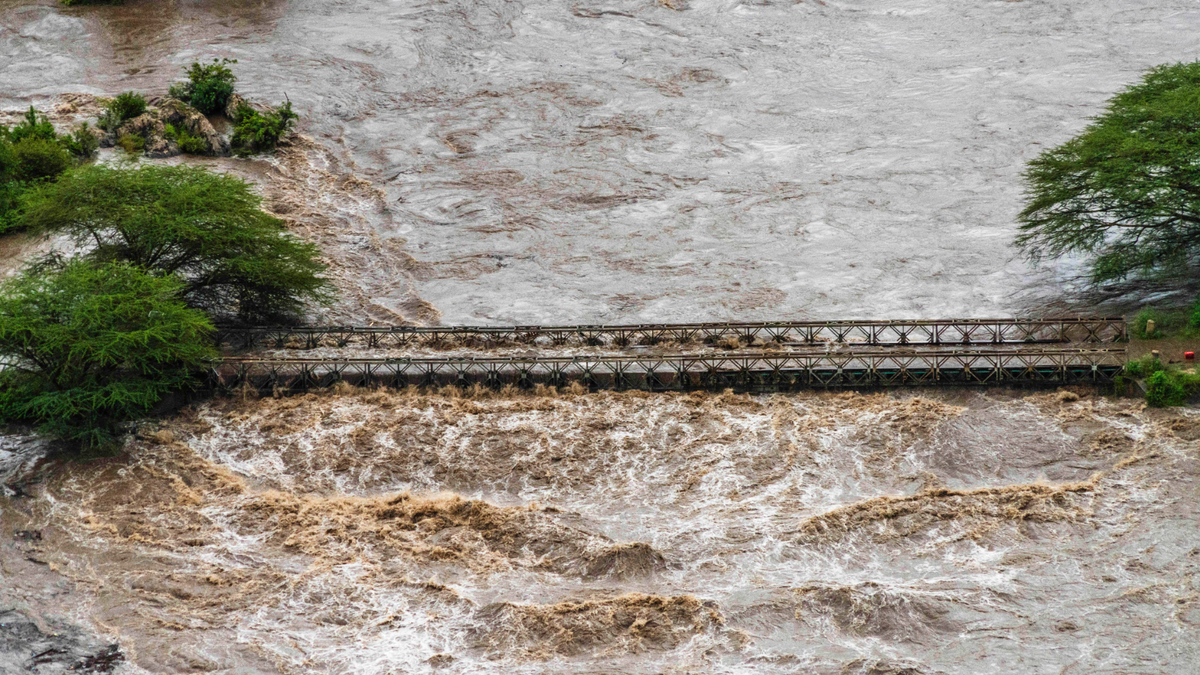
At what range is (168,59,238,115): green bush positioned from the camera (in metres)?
66.1

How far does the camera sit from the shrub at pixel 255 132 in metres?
62.8

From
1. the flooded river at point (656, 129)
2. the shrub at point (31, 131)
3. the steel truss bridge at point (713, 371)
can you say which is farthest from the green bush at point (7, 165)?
the steel truss bridge at point (713, 371)

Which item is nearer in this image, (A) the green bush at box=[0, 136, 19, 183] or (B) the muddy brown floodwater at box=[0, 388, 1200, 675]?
(B) the muddy brown floodwater at box=[0, 388, 1200, 675]

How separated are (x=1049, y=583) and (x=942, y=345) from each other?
42.2ft

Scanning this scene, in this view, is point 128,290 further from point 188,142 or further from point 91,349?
point 188,142

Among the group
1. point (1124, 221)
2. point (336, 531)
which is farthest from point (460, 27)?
point (336, 531)

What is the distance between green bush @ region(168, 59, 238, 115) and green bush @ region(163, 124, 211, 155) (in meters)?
4.14

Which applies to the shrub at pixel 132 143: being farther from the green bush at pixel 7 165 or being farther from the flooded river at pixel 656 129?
the flooded river at pixel 656 129

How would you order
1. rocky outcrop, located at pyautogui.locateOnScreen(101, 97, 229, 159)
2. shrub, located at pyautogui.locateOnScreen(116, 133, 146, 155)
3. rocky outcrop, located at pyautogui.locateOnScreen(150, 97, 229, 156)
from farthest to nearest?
rocky outcrop, located at pyautogui.locateOnScreen(150, 97, 229, 156)
rocky outcrop, located at pyautogui.locateOnScreen(101, 97, 229, 159)
shrub, located at pyautogui.locateOnScreen(116, 133, 146, 155)

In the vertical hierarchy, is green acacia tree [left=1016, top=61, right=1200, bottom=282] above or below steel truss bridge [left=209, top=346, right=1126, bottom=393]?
above

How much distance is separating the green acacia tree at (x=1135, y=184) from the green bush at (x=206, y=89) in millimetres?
40778

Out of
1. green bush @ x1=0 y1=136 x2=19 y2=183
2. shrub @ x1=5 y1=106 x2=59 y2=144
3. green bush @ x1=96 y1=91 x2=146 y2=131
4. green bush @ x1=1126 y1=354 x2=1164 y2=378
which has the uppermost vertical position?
green bush @ x1=96 y1=91 x2=146 y2=131

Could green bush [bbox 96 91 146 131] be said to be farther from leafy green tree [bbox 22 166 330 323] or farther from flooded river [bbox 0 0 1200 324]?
leafy green tree [bbox 22 166 330 323]

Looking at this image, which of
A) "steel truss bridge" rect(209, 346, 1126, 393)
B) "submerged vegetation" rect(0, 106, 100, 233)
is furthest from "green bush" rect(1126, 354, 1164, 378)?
"submerged vegetation" rect(0, 106, 100, 233)
